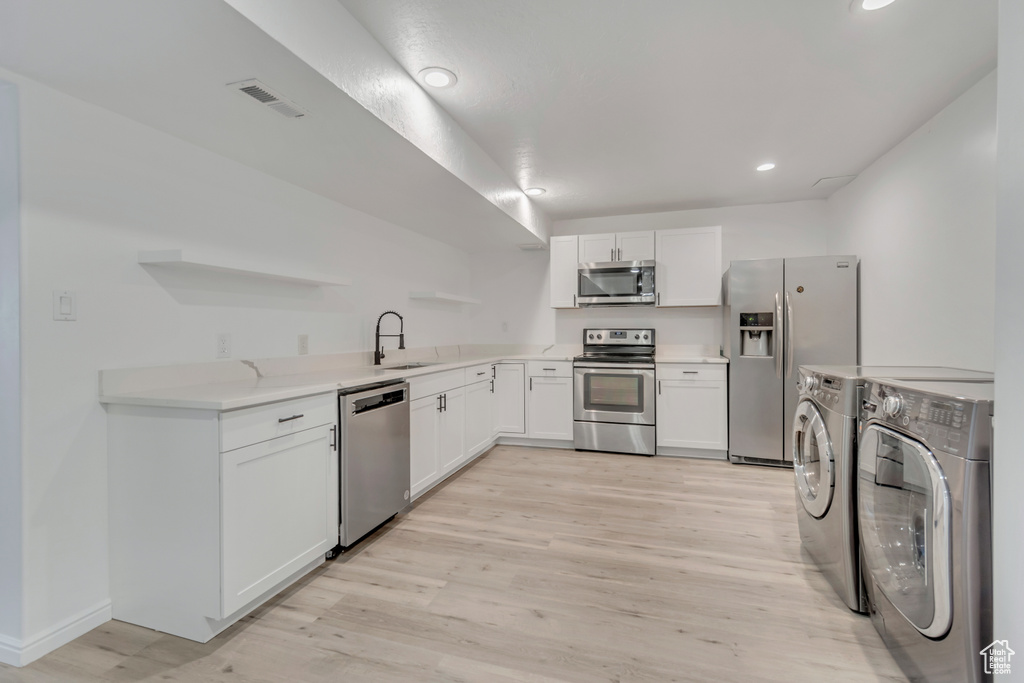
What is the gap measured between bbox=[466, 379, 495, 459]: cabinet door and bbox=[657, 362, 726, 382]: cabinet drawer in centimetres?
160

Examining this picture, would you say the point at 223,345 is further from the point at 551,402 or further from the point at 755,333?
the point at 755,333

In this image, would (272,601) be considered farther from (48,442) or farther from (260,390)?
(48,442)

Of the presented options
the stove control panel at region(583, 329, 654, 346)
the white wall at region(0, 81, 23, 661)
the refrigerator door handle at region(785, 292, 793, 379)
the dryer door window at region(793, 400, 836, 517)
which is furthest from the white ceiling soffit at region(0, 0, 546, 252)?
the refrigerator door handle at region(785, 292, 793, 379)

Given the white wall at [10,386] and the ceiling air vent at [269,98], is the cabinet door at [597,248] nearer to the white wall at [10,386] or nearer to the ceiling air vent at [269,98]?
the ceiling air vent at [269,98]

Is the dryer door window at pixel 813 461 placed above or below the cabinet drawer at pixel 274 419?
below

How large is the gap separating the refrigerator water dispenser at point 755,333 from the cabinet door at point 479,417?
229 centimetres

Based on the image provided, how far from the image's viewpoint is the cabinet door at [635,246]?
434 cm

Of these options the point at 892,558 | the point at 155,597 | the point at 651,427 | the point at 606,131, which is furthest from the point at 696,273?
the point at 155,597

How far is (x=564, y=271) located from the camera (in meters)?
4.60

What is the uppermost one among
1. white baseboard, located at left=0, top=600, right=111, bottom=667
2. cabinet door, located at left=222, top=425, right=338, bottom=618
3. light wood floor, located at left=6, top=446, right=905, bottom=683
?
cabinet door, located at left=222, top=425, right=338, bottom=618

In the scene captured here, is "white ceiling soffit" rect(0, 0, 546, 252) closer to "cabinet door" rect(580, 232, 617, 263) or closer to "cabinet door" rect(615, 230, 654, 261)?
"cabinet door" rect(580, 232, 617, 263)

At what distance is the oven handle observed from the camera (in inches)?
162

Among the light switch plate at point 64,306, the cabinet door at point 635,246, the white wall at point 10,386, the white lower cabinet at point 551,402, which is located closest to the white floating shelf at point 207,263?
the light switch plate at point 64,306

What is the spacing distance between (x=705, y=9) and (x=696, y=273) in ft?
9.13
